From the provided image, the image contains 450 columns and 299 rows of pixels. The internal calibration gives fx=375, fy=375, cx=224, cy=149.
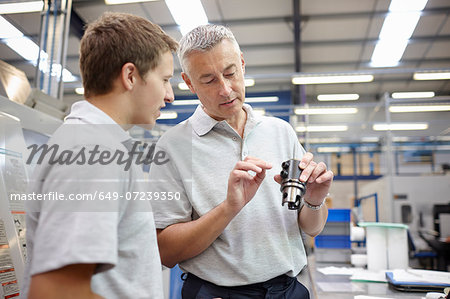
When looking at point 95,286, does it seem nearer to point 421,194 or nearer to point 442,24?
point 421,194

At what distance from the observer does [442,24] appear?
7.60 meters

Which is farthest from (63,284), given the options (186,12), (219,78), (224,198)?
(186,12)

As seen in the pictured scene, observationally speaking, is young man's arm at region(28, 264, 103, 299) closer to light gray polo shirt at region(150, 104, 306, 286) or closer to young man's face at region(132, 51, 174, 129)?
young man's face at region(132, 51, 174, 129)

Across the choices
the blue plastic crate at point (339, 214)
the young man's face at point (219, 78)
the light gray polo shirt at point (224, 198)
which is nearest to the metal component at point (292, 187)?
the light gray polo shirt at point (224, 198)

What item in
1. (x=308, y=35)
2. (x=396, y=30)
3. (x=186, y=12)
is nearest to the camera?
(x=186, y=12)

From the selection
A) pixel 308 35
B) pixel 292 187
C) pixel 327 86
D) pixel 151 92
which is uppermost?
pixel 308 35

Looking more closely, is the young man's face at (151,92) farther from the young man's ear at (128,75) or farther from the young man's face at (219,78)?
the young man's face at (219,78)

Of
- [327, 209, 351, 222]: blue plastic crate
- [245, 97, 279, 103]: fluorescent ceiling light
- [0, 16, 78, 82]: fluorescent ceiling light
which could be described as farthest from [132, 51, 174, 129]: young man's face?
[245, 97, 279, 103]: fluorescent ceiling light

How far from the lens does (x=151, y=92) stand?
875mm

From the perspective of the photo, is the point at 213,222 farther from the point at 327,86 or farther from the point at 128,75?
the point at 327,86

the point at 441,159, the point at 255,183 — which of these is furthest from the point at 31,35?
the point at 441,159

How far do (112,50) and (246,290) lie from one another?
28.8 inches

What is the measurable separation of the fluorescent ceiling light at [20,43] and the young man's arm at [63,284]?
6.61 ft

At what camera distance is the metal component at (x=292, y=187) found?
102 cm
